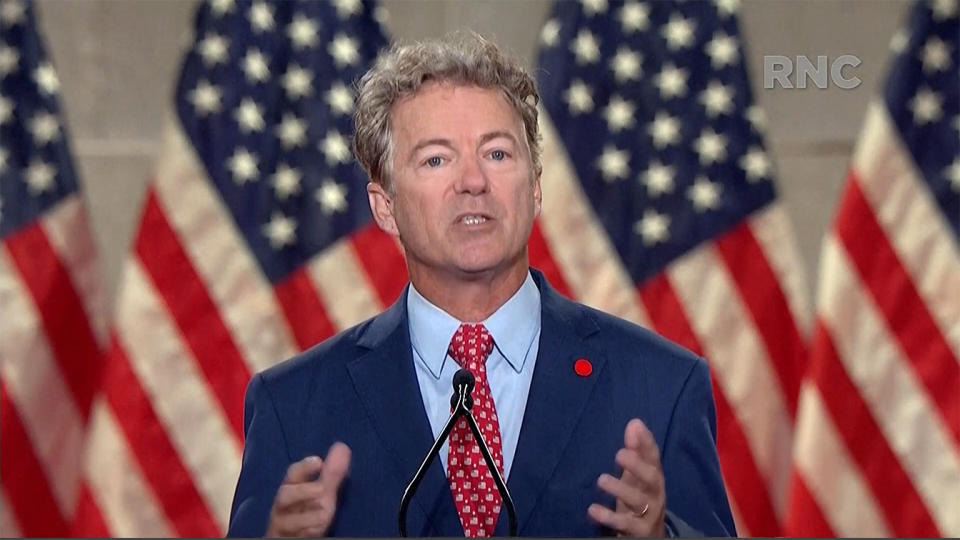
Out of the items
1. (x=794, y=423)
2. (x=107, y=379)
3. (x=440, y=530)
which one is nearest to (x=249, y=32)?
(x=107, y=379)

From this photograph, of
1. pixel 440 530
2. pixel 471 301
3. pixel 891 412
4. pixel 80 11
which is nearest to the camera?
pixel 440 530

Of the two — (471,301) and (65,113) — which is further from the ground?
(65,113)

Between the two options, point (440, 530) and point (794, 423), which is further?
point (794, 423)

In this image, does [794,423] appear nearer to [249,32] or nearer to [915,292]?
[915,292]

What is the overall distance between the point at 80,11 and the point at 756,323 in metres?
1.54

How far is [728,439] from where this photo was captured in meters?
2.69

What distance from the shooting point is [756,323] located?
269 centimetres

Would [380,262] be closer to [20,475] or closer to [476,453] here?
[20,475]

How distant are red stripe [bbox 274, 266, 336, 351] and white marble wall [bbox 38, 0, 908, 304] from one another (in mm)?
367

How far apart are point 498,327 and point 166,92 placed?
1494mm

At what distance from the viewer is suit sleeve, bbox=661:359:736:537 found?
1453mm

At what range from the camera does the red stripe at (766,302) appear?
2695 millimetres

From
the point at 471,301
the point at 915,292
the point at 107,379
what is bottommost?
the point at 915,292

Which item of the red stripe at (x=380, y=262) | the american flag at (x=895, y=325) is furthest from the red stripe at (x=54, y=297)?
the american flag at (x=895, y=325)
